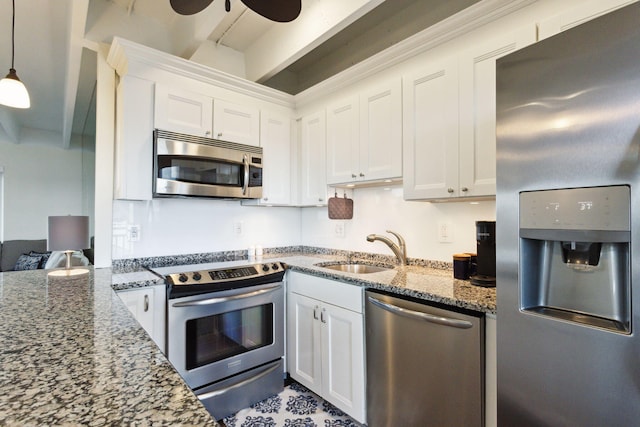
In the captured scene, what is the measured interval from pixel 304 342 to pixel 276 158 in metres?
1.58

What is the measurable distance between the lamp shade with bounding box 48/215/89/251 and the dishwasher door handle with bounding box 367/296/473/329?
174 cm

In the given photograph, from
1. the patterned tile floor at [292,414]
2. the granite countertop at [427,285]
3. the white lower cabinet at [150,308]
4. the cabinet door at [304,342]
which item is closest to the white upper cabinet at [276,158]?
the granite countertop at [427,285]

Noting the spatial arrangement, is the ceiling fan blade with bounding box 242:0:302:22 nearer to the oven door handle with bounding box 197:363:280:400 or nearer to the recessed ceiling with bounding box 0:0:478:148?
the recessed ceiling with bounding box 0:0:478:148

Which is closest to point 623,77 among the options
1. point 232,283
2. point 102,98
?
point 232,283

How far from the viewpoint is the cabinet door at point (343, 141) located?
2395mm

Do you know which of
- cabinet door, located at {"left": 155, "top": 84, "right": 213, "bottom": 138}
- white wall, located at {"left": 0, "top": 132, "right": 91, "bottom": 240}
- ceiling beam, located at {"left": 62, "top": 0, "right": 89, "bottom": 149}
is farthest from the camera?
white wall, located at {"left": 0, "top": 132, "right": 91, "bottom": 240}

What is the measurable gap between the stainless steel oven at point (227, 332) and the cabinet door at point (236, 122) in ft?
3.54

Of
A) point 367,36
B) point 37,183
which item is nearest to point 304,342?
point 367,36

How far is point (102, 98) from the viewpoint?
2303 millimetres

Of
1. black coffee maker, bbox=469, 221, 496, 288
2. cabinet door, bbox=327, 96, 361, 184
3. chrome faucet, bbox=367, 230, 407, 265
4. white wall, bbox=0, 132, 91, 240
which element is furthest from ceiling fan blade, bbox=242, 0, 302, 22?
white wall, bbox=0, 132, 91, 240

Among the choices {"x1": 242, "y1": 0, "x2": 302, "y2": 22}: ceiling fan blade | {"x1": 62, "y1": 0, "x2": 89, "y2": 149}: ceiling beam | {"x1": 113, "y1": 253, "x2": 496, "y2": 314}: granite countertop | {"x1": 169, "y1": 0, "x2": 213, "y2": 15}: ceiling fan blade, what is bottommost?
{"x1": 113, "y1": 253, "x2": 496, "y2": 314}: granite countertop

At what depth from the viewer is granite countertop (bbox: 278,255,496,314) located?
1.35 meters

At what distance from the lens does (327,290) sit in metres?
2.03

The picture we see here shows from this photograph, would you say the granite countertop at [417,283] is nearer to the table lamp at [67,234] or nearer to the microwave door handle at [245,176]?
the table lamp at [67,234]
